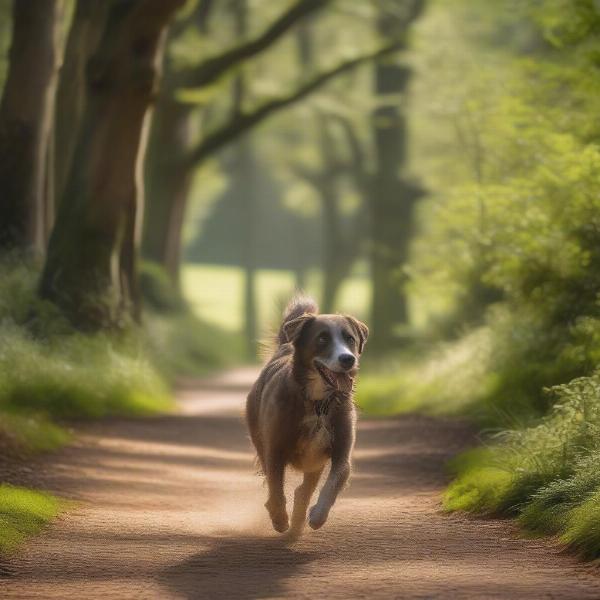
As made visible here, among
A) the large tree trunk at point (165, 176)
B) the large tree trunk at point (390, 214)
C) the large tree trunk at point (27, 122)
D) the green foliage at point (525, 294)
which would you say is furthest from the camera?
the large tree trunk at point (390, 214)

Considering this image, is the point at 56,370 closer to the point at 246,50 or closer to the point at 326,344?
the point at 326,344

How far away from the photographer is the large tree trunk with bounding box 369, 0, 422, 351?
3400 cm

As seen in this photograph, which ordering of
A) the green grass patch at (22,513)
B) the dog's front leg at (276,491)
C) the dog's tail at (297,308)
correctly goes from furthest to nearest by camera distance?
the dog's tail at (297,308) < the dog's front leg at (276,491) < the green grass patch at (22,513)

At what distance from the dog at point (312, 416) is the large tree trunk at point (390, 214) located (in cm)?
2258

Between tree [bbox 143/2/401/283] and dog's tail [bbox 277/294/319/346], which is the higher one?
tree [bbox 143/2/401/283]

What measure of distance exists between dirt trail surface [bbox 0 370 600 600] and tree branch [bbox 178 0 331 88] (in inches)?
605

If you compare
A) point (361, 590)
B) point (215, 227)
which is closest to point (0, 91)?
point (361, 590)

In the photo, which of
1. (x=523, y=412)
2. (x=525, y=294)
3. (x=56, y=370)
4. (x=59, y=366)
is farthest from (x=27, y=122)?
(x=523, y=412)

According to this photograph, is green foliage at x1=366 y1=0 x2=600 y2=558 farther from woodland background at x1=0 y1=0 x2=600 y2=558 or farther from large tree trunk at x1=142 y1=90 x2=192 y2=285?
large tree trunk at x1=142 y1=90 x2=192 y2=285

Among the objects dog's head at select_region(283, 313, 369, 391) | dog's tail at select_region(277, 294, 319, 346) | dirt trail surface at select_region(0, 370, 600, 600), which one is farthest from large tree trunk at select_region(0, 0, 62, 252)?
dog's head at select_region(283, 313, 369, 391)

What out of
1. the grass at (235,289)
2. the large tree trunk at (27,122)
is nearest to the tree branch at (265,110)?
the large tree trunk at (27,122)

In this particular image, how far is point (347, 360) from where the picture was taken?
9.28m

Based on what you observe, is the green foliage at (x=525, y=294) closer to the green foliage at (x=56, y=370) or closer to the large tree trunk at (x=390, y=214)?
the green foliage at (x=56, y=370)

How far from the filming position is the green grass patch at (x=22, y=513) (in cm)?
939
